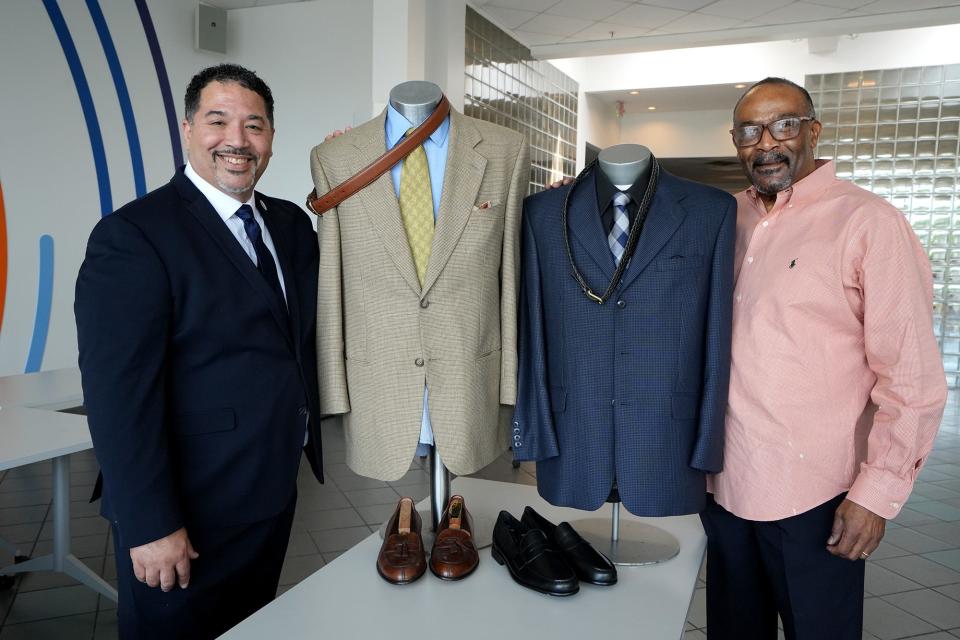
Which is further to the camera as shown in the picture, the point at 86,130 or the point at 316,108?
the point at 316,108

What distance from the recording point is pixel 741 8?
20.9 feet

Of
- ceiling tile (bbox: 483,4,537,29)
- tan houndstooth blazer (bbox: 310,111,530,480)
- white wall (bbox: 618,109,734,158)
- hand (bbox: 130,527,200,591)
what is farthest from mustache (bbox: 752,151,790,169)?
white wall (bbox: 618,109,734,158)

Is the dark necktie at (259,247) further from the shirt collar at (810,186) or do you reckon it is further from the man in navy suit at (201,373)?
the shirt collar at (810,186)

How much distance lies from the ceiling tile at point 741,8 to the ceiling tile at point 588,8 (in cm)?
76

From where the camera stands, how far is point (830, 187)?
5.86ft

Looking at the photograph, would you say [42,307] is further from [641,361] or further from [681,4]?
[681,4]

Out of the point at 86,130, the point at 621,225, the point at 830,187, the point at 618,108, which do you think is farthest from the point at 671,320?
the point at 618,108

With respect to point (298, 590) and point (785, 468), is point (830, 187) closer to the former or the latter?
point (785, 468)

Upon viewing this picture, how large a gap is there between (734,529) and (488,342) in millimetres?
790

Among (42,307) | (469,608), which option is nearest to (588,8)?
(42,307)

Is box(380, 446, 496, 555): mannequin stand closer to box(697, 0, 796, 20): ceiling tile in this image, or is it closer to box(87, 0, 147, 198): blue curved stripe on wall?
box(87, 0, 147, 198): blue curved stripe on wall

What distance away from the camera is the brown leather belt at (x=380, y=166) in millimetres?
1697

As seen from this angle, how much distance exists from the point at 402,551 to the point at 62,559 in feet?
6.92

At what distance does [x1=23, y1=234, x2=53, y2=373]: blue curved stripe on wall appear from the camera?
17.2 ft
